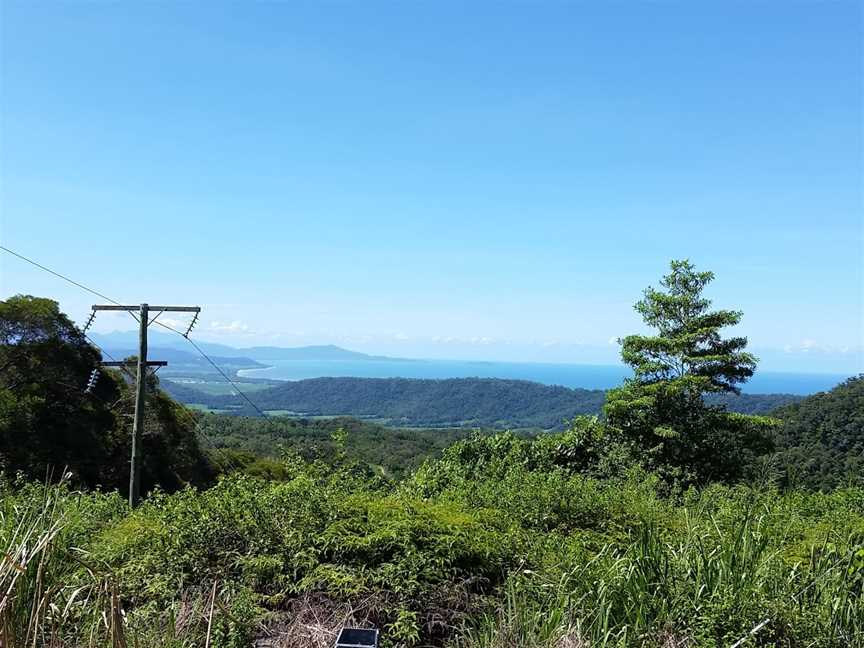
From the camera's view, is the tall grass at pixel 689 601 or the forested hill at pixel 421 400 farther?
the forested hill at pixel 421 400

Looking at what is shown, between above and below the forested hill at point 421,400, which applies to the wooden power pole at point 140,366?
above

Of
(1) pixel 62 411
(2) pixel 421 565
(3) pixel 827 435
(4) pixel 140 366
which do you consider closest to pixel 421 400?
(1) pixel 62 411

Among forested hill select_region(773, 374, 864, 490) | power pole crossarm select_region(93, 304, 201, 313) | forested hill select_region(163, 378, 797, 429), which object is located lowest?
forested hill select_region(163, 378, 797, 429)

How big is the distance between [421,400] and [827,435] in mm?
130544

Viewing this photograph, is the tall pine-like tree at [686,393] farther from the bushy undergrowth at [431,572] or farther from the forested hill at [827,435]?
the bushy undergrowth at [431,572]

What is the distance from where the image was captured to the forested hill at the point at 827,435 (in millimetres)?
12984

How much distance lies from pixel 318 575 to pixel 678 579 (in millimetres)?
2045

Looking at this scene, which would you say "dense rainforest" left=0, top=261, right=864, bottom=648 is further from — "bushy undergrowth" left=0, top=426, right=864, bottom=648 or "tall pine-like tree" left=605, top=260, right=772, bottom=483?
"tall pine-like tree" left=605, top=260, right=772, bottom=483

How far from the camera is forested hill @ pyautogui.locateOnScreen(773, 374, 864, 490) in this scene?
42.6ft

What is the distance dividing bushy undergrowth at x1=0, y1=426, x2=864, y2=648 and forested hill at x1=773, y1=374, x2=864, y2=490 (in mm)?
8213

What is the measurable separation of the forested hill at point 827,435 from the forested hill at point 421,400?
299 ft

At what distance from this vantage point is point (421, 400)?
146 m

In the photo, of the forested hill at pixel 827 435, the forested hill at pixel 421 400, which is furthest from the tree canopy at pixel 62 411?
the forested hill at pixel 421 400

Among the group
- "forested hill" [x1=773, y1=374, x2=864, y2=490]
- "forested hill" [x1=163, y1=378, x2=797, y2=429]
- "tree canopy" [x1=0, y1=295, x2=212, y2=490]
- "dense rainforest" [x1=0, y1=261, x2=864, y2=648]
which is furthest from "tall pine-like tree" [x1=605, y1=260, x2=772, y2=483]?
"forested hill" [x1=163, y1=378, x2=797, y2=429]
